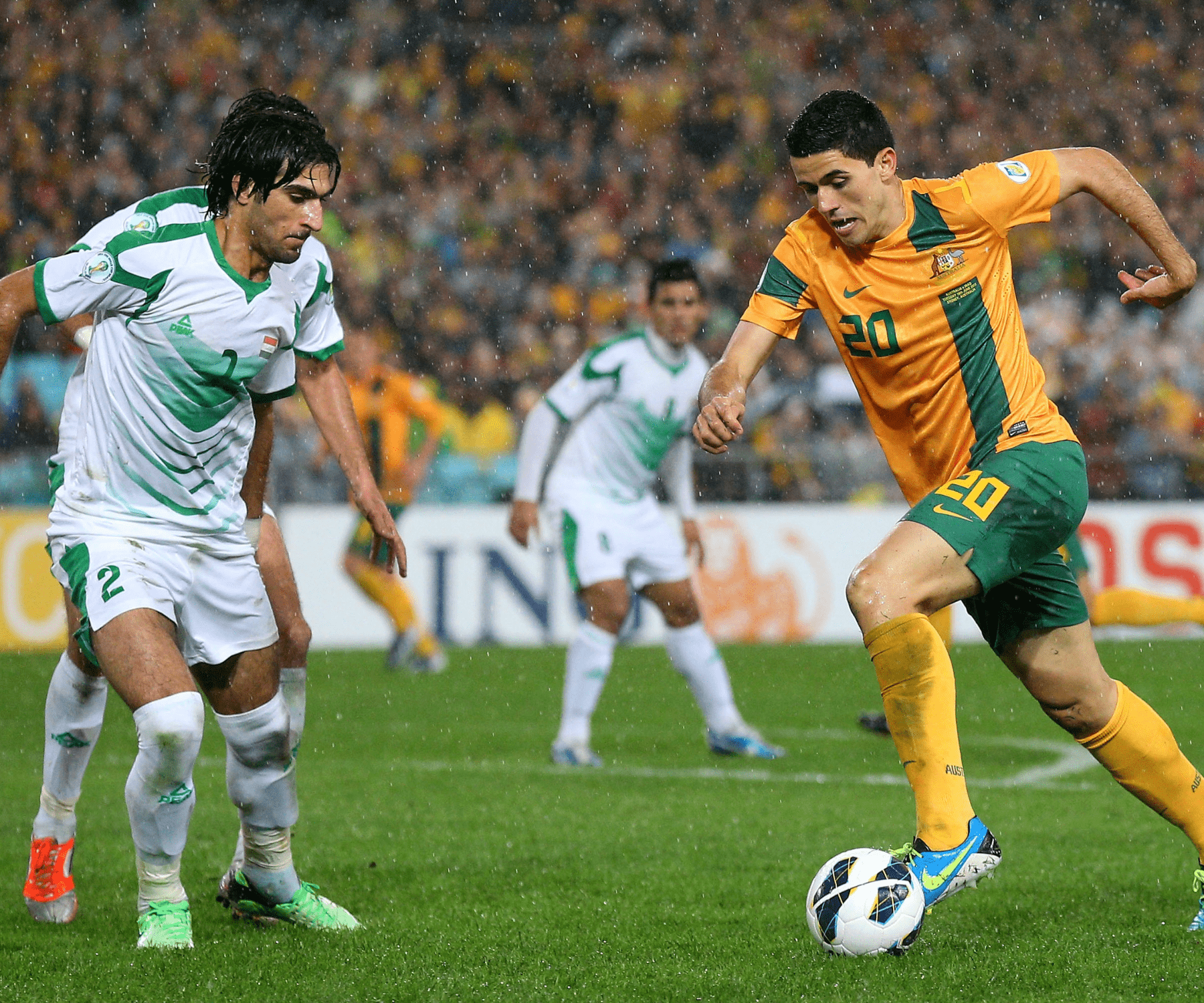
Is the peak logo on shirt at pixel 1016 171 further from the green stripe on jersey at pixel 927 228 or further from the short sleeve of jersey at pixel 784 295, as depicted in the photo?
the short sleeve of jersey at pixel 784 295

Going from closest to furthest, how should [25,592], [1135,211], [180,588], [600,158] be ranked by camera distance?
1. [180,588]
2. [1135,211]
3. [25,592]
4. [600,158]

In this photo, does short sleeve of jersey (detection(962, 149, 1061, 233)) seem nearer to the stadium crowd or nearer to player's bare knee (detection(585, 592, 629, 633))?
player's bare knee (detection(585, 592, 629, 633))

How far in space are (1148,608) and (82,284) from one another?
3915 mm

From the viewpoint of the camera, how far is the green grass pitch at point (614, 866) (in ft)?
12.2

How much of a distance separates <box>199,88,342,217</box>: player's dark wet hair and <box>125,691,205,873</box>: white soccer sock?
1.31 meters

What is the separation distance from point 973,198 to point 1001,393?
0.54m

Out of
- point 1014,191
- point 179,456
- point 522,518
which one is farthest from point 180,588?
point 522,518

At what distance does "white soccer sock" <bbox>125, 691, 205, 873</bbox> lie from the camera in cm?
383

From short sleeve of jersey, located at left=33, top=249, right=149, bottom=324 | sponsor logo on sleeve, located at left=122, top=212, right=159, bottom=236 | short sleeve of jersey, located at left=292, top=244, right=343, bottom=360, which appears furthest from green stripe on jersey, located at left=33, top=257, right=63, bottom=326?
short sleeve of jersey, located at left=292, top=244, right=343, bottom=360

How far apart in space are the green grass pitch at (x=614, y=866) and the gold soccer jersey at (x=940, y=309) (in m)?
1.35

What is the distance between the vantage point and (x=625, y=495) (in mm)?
8359

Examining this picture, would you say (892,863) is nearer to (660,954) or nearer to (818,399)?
(660,954)

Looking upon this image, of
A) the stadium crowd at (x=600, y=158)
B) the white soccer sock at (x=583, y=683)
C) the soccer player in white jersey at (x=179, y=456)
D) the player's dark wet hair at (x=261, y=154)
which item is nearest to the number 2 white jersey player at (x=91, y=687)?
the soccer player in white jersey at (x=179, y=456)

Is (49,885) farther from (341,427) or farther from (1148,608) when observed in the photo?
(1148,608)
